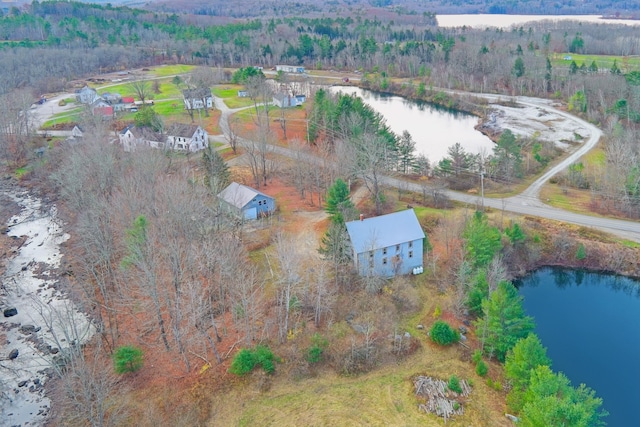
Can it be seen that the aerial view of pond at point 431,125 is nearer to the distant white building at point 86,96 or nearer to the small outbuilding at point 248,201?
the small outbuilding at point 248,201

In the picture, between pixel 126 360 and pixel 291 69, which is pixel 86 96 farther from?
pixel 126 360

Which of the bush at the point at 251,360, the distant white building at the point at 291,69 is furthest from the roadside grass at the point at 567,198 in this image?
the distant white building at the point at 291,69

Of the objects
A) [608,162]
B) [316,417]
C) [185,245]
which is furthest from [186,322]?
[608,162]

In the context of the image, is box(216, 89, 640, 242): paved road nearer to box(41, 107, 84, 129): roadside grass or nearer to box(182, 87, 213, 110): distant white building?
box(182, 87, 213, 110): distant white building

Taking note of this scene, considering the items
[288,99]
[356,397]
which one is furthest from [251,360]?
[288,99]

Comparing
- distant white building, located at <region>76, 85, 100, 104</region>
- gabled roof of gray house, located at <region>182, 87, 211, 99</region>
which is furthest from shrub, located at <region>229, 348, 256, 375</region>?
distant white building, located at <region>76, 85, 100, 104</region>

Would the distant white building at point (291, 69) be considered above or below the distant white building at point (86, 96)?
above
